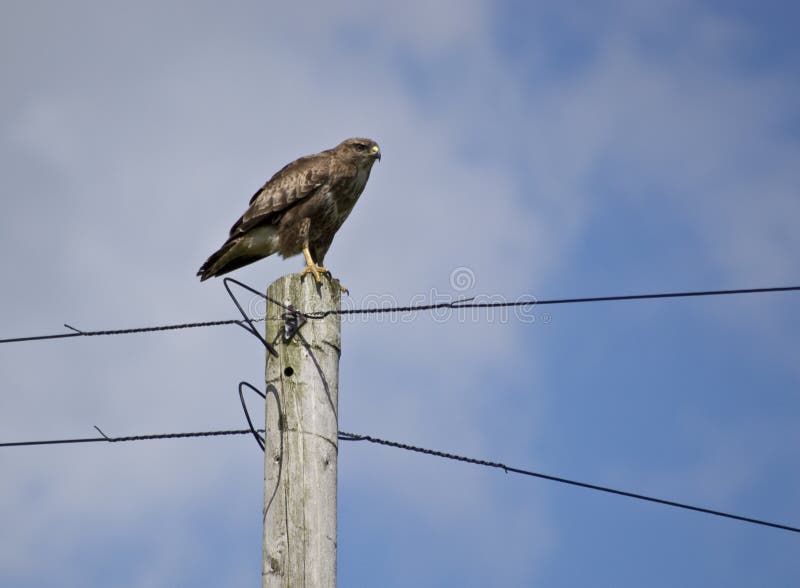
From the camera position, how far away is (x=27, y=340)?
632 cm

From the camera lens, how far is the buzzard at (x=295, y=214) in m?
9.10

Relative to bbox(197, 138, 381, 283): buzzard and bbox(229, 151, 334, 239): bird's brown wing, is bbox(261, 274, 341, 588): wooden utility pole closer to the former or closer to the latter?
bbox(197, 138, 381, 283): buzzard

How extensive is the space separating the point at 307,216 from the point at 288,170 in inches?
24.3

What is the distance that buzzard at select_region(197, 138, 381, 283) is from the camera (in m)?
9.10

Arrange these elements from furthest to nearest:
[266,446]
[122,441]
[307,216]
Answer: [307,216]
[122,441]
[266,446]

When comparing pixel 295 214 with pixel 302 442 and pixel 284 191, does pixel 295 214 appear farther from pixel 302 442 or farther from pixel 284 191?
pixel 302 442

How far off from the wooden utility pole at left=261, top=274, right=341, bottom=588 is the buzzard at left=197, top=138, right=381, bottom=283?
352 cm

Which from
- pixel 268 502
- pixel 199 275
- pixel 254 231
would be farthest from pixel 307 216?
pixel 268 502

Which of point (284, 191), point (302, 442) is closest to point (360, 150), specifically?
point (284, 191)

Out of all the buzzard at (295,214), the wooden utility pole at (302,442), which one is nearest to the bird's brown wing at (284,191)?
the buzzard at (295,214)

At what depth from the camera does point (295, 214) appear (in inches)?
360

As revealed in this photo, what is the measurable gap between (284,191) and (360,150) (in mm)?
1005

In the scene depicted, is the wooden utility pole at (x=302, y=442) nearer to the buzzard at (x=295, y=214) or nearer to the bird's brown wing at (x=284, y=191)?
the buzzard at (x=295, y=214)

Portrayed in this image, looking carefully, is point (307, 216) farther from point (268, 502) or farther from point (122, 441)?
point (268, 502)
